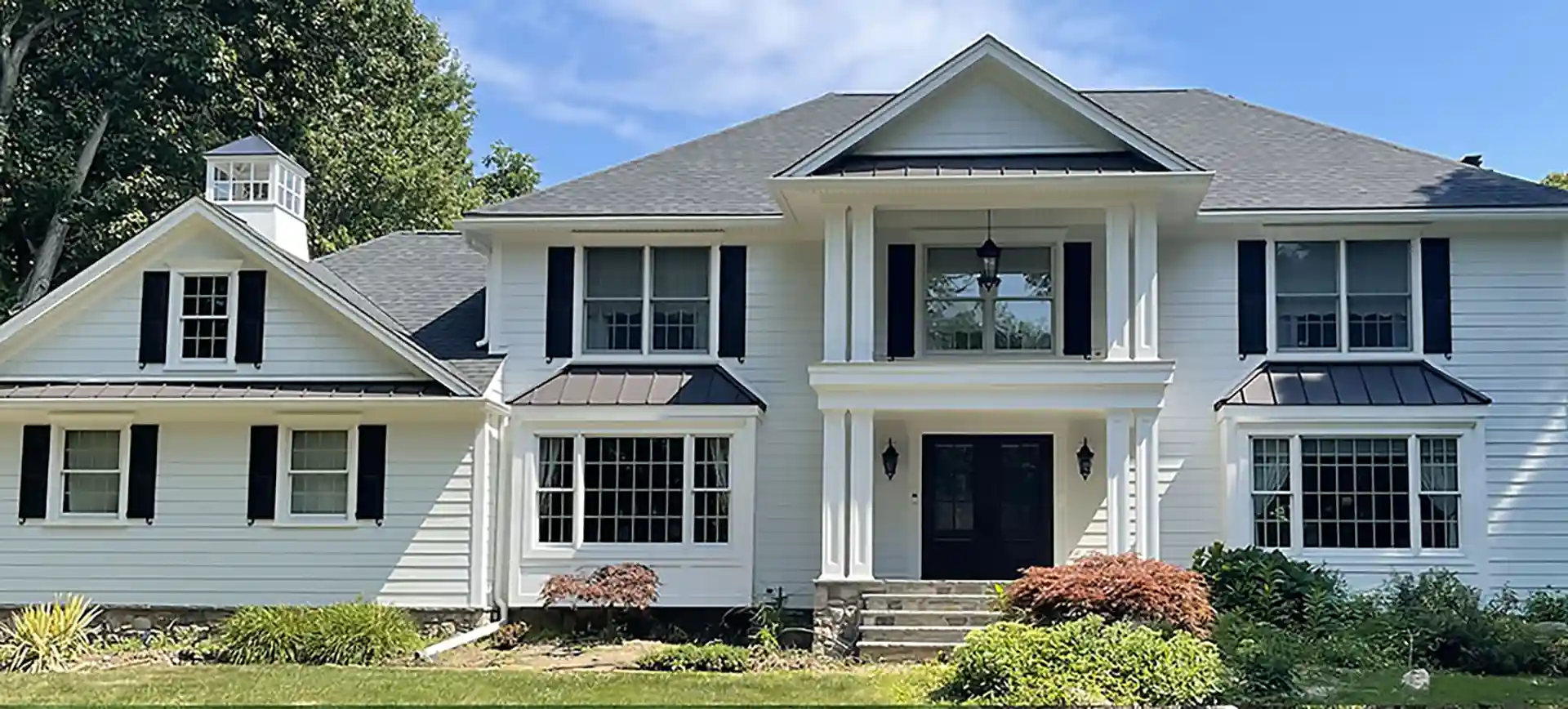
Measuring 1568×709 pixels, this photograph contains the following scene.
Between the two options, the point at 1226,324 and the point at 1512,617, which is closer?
the point at 1512,617

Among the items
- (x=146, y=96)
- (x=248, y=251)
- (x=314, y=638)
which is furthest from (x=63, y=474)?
(x=146, y=96)

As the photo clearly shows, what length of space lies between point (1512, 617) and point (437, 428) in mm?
12523

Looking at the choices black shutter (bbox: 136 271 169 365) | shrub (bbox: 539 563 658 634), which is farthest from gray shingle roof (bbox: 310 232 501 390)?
shrub (bbox: 539 563 658 634)

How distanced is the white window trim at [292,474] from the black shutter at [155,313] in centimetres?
190

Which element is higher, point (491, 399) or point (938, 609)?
point (491, 399)

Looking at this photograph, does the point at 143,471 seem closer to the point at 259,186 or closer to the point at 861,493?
the point at 259,186

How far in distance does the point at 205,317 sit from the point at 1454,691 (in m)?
14.6

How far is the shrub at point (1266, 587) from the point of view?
53.3 feet

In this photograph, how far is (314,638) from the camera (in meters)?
15.7

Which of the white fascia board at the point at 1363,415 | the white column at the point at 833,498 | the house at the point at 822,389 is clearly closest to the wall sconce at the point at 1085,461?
A: the house at the point at 822,389

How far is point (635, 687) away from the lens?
1344 cm

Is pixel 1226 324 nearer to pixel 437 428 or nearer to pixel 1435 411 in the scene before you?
pixel 1435 411

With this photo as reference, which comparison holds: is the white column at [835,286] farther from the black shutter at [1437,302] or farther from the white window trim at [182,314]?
the white window trim at [182,314]

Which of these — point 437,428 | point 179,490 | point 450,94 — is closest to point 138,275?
point 179,490
